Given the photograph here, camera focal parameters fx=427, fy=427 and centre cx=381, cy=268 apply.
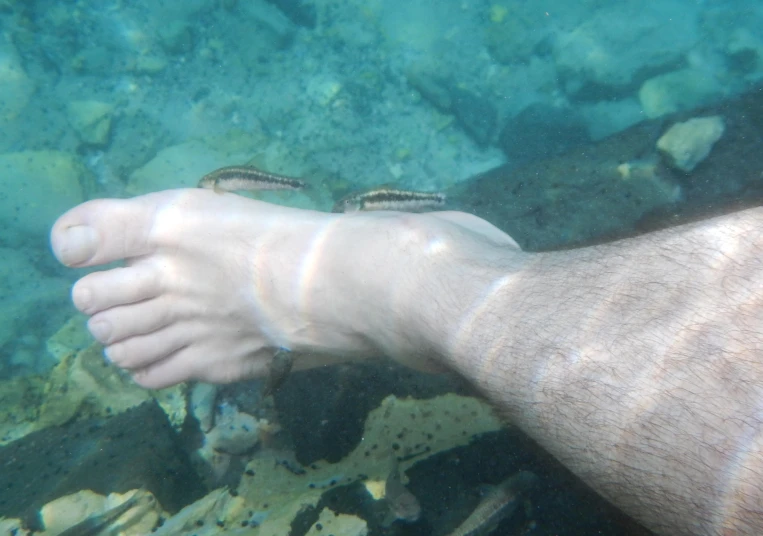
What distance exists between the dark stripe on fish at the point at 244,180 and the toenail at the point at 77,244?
2.73ft

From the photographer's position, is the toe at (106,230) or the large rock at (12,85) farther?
the large rock at (12,85)

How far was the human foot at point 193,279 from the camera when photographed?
8.63 ft

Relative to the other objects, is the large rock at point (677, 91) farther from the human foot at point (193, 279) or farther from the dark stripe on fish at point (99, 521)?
the dark stripe on fish at point (99, 521)

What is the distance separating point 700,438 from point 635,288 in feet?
1.62

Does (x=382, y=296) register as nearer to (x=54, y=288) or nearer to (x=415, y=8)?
(x=54, y=288)

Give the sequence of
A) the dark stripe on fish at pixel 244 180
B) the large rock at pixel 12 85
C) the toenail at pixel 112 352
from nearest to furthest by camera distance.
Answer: the toenail at pixel 112 352 < the dark stripe on fish at pixel 244 180 < the large rock at pixel 12 85

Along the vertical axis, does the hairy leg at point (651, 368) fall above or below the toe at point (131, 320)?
below

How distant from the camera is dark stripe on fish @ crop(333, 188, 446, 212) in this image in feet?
11.5

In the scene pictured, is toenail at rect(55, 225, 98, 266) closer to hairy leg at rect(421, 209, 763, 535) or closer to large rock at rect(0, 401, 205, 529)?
large rock at rect(0, 401, 205, 529)

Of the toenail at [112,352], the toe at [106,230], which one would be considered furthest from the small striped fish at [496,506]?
the toe at [106,230]

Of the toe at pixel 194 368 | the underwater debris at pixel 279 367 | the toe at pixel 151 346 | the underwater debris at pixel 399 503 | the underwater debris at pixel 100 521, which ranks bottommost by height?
the underwater debris at pixel 399 503

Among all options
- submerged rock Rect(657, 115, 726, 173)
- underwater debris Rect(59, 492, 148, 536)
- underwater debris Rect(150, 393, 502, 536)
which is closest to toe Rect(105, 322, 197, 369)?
underwater debris Rect(59, 492, 148, 536)

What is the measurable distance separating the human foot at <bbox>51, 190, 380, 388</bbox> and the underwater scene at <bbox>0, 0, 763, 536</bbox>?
0.32 m

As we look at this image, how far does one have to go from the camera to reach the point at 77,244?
Result: 2.55 metres
